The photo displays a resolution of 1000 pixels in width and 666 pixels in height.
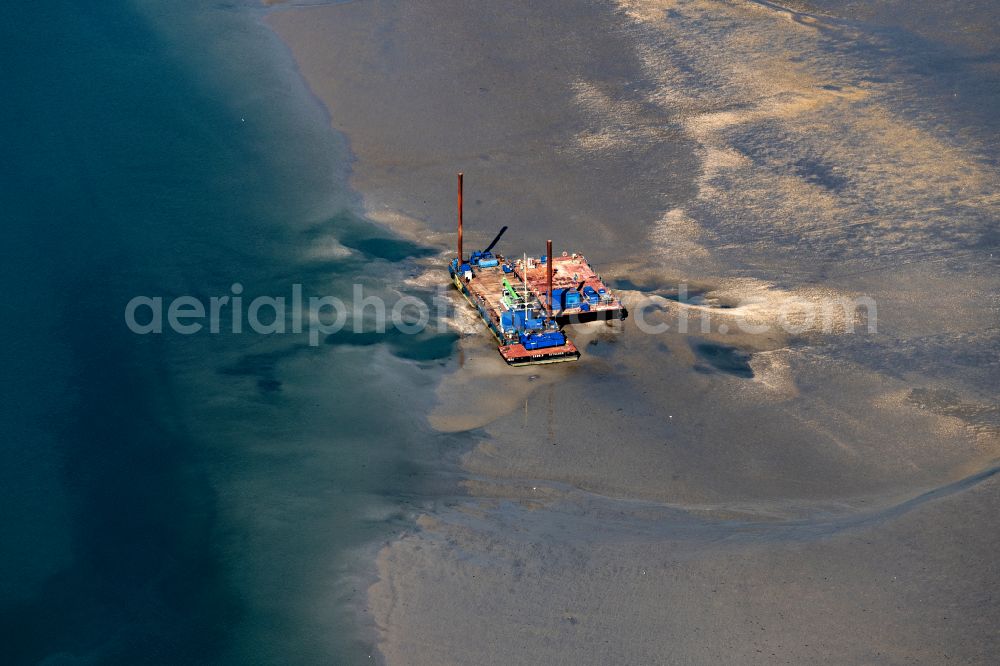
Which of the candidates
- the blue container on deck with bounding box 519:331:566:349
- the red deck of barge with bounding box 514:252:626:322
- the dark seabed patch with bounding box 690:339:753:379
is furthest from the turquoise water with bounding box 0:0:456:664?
the dark seabed patch with bounding box 690:339:753:379

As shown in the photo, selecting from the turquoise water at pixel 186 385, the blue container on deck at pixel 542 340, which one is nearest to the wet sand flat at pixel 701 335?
the blue container on deck at pixel 542 340

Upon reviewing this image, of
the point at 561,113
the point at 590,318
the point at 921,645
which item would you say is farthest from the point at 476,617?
the point at 561,113

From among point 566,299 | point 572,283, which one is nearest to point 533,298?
point 566,299

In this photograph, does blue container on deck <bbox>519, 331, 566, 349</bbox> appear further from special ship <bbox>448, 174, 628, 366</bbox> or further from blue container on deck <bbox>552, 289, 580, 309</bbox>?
blue container on deck <bbox>552, 289, 580, 309</bbox>

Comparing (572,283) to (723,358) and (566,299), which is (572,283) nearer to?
(566,299)

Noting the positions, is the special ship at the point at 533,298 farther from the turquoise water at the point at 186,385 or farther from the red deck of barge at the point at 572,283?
the turquoise water at the point at 186,385

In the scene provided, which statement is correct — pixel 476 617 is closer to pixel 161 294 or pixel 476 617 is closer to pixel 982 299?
pixel 161 294
